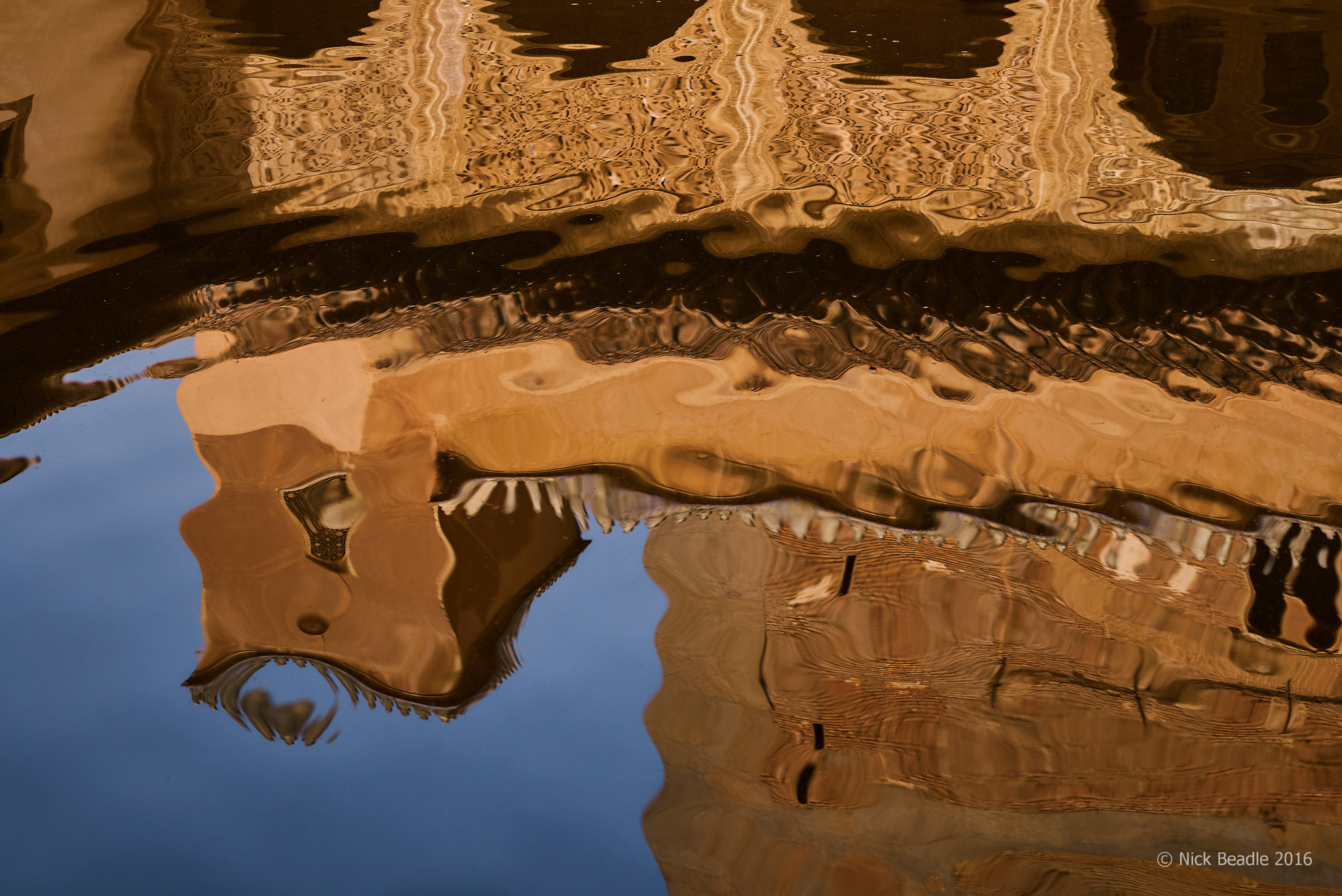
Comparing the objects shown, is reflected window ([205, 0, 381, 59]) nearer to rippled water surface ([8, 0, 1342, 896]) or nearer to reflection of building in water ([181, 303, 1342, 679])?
rippled water surface ([8, 0, 1342, 896])

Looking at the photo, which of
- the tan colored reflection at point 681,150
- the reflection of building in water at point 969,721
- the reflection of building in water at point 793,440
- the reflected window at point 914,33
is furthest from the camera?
the reflected window at point 914,33

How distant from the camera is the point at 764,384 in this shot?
0.68m

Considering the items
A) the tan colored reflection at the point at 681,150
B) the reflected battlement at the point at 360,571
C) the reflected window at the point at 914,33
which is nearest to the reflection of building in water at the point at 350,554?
the reflected battlement at the point at 360,571

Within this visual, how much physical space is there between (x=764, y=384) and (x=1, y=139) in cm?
76

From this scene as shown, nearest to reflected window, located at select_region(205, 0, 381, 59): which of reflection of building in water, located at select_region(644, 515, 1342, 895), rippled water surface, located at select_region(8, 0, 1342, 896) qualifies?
rippled water surface, located at select_region(8, 0, 1342, 896)

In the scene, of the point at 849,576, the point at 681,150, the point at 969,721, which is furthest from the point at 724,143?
the point at 969,721

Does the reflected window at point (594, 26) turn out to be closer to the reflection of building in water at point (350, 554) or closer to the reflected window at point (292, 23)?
the reflected window at point (292, 23)

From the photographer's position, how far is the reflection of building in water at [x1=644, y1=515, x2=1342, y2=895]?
18.9 inches

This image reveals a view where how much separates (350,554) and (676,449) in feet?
0.77

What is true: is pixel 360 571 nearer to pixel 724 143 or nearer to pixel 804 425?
pixel 804 425

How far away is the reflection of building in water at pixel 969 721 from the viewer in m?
0.48

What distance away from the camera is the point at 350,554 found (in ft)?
1.98

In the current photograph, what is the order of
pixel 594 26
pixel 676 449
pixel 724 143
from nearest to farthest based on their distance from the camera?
pixel 676 449
pixel 724 143
pixel 594 26

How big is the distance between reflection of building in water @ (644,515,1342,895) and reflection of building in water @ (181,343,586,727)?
0.11 meters
